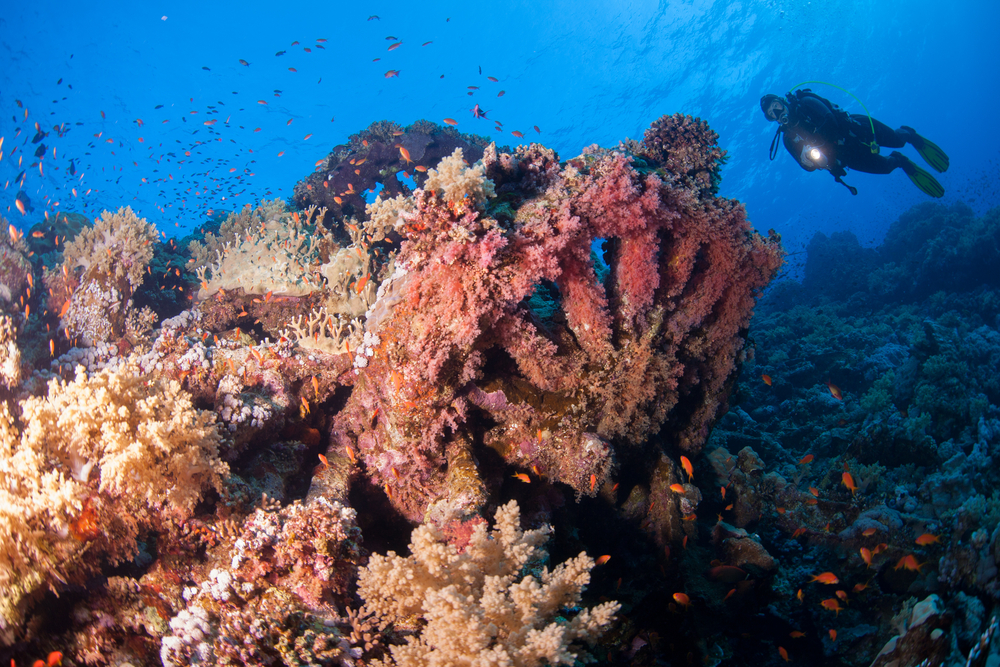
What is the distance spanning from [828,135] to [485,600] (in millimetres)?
13046

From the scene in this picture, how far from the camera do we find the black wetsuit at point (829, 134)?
9.98m

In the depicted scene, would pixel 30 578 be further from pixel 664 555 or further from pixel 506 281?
pixel 664 555

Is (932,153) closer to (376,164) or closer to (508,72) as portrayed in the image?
(376,164)

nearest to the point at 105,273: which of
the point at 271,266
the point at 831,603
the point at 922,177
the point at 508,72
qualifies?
the point at 271,266

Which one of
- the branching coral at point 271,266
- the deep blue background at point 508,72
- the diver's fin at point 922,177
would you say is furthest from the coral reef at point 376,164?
the deep blue background at point 508,72

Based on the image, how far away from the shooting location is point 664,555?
4.69m

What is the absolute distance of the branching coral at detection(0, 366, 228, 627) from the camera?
309cm

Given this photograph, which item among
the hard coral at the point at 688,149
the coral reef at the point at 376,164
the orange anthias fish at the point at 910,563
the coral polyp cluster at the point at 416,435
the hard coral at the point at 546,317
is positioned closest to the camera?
the coral polyp cluster at the point at 416,435

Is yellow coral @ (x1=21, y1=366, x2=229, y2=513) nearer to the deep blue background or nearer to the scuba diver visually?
the scuba diver

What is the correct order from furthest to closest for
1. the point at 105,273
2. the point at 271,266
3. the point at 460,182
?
the point at 105,273
the point at 271,266
the point at 460,182

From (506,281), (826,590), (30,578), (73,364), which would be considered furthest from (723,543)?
(73,364)

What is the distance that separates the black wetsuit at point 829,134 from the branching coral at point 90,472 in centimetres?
1347

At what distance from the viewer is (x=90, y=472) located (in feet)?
11.6

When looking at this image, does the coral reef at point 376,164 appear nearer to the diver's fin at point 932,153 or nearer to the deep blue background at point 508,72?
the diver's fin at point 932,153
